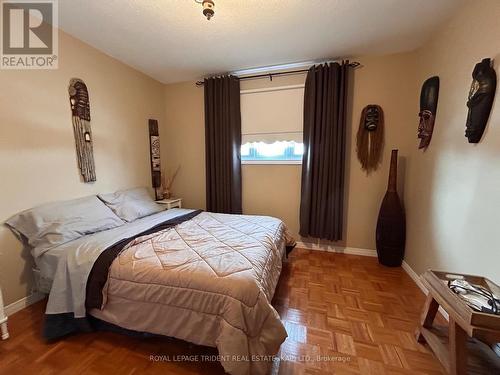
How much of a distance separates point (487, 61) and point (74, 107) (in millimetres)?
3461

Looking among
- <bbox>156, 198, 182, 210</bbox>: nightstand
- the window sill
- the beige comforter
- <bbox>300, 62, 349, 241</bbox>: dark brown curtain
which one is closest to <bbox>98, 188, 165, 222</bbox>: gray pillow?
<bbox>156, 198, 182, 210</bbox>: nightstand

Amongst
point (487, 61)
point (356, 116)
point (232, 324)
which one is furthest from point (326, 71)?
point (232, 324)

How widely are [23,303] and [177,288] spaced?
167 cm

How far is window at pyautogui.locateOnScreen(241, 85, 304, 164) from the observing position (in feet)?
9.69

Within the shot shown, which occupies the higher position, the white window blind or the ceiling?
the ceiling

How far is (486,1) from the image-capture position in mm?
1492

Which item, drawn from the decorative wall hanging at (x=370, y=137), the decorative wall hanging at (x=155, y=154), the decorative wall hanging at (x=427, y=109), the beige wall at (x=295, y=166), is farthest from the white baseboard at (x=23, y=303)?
the decorative wall hanging at (x=427, y=109)

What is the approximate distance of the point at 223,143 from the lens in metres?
3.17

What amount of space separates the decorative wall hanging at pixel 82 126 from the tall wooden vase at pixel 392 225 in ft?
11.1

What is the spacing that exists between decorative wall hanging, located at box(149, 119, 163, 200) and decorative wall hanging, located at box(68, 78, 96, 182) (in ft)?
3.09

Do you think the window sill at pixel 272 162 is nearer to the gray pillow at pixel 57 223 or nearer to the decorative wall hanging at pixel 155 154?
the decorative wall hanging at pixel 155 154

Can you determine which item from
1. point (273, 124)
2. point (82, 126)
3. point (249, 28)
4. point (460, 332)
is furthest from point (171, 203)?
point (460, 332)

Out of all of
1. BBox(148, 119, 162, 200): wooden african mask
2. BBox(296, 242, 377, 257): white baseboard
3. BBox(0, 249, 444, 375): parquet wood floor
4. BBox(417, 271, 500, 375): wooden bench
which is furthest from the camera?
BBox(148, 119, 162, 200): wooden african mask

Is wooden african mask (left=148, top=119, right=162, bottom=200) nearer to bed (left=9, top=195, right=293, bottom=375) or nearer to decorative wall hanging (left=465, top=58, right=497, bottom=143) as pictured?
bed (left=9, top=195, right=293, bottom=375)
